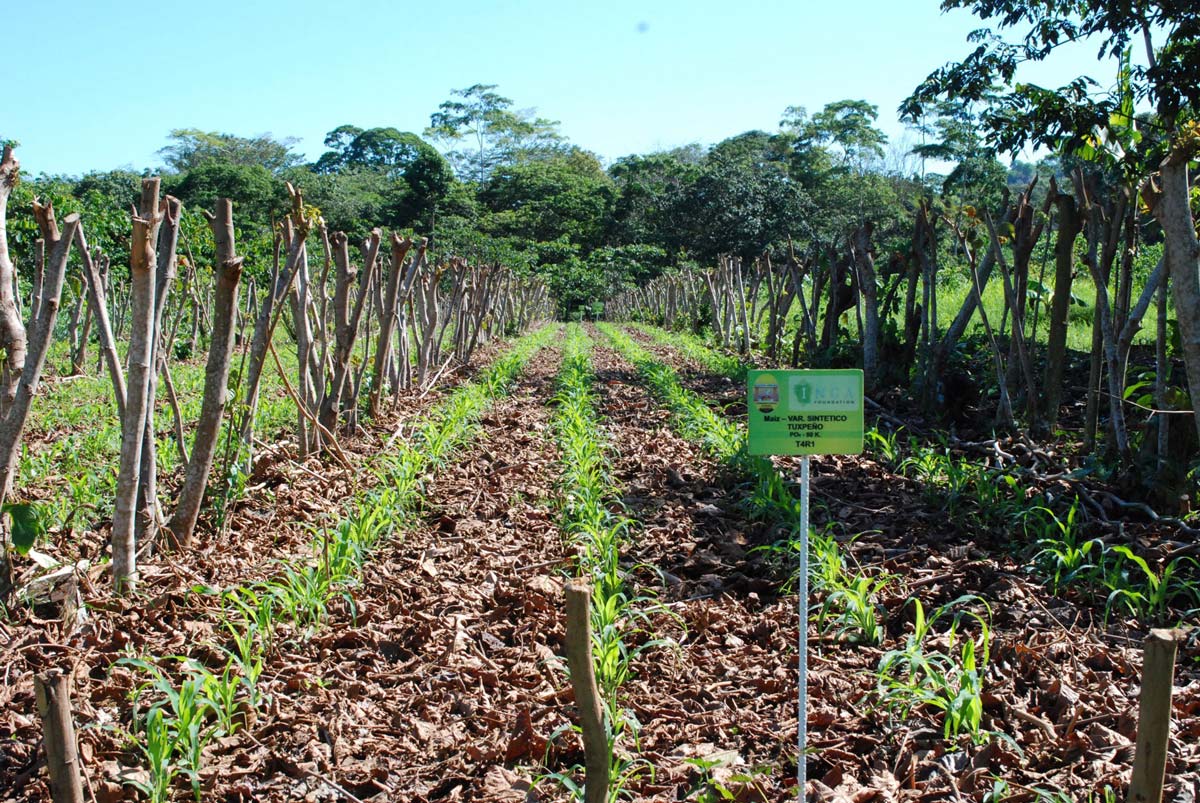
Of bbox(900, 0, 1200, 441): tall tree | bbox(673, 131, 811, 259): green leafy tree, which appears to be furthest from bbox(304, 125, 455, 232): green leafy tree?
bbox(900, 0, 1200, 441): tall tree

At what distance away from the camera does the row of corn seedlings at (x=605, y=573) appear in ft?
9.11

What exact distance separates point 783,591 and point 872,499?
1754mm

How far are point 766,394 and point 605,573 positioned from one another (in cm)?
167

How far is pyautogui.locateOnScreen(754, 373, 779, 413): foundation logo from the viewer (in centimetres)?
269

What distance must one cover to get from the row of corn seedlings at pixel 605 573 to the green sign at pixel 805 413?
977mm

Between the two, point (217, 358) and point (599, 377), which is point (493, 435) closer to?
point (217, 358)

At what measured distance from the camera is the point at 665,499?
5.71m

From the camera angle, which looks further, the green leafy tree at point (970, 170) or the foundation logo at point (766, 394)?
the green leafy tree at point (970, 170)

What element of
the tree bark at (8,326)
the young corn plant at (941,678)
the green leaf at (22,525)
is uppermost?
the tree bark at (8,326)

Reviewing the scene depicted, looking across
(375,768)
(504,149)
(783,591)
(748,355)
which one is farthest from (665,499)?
(504,149)

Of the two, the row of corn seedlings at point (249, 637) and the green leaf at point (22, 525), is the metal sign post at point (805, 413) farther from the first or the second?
the green leaf at point (22, 525)

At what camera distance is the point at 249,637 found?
10.3ft

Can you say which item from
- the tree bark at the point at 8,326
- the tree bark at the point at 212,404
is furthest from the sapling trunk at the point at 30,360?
the tree bark at the point at 212,404

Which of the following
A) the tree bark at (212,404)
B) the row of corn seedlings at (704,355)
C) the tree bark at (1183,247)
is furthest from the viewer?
the row of corn seedlings at (704,355)
